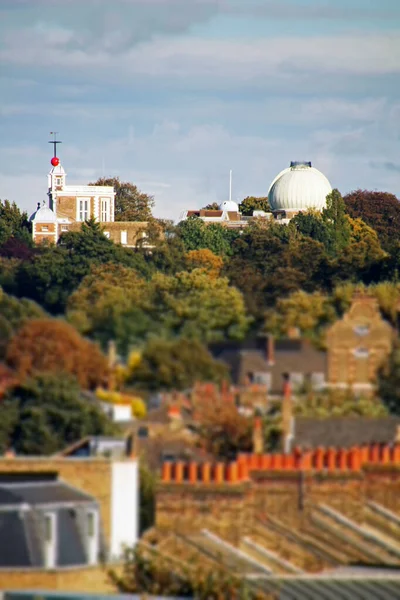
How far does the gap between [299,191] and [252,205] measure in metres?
8.89

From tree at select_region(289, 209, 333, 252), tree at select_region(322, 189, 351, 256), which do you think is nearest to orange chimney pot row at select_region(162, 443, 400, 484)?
tree at select_region(322, 189, 351, 256)

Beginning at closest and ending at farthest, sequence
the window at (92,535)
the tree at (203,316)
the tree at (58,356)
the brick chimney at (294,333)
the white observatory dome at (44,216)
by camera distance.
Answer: the window at (92,535) → the tree at (58,356) → the brick chimney at (294,333) → the tree at (203,316) → the white observatory dome at (44,216)

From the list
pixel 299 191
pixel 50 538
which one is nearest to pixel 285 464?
pixel 50 538

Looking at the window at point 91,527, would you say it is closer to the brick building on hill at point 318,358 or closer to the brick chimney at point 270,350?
the brick building on hill at point 318,358

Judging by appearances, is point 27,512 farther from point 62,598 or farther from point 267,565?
point 267,565

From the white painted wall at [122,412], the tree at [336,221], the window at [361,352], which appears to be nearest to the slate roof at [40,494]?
the white painted wall at [122,412]

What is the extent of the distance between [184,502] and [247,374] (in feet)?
6.37

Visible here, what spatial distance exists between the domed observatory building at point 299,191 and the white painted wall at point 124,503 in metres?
86.4

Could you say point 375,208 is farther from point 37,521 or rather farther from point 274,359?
point 37,521

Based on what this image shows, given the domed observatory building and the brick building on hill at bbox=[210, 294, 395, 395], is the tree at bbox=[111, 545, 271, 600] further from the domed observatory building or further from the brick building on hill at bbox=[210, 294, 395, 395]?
the domed observatory building

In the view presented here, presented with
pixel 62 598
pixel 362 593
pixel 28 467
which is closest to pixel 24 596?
pixel 62 598

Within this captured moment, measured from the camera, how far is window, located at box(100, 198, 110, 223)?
115m

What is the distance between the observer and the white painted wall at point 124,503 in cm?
3045

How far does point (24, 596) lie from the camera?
2889cm
